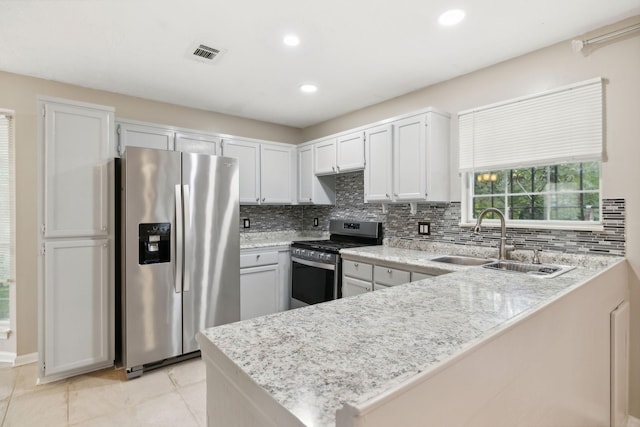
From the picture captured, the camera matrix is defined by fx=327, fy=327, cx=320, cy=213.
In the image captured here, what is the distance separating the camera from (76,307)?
253cm

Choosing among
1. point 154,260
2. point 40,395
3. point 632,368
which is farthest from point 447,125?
point 40,395

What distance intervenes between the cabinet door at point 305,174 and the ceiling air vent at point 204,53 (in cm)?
172

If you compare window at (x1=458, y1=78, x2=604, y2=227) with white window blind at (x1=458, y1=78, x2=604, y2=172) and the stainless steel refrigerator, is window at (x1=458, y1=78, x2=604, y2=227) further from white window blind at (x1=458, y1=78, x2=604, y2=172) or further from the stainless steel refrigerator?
the stainless steel refrigerator

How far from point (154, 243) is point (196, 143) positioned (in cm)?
127

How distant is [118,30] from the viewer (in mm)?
2143

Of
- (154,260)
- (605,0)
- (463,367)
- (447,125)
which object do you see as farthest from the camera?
(447,125)

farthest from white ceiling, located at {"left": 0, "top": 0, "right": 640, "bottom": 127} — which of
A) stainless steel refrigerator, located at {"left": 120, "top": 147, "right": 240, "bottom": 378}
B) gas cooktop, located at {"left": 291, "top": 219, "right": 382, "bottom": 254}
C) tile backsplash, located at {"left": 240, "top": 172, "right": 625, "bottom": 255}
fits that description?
gas cooktop, located at {"left": 291, "top": 219, "right": 382, "bottom": 254}

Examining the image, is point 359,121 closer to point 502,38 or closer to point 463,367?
point 502,38

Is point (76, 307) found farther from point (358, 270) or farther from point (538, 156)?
point (538, 156)

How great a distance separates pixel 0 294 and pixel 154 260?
1.55m

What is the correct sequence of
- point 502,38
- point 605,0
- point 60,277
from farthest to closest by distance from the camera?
point 60,277 < point 502,38 < point 605,0

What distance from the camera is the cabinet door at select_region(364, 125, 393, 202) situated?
3098 mm

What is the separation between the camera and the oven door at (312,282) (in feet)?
10.6

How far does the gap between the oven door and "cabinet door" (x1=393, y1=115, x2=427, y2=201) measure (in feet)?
3.29
